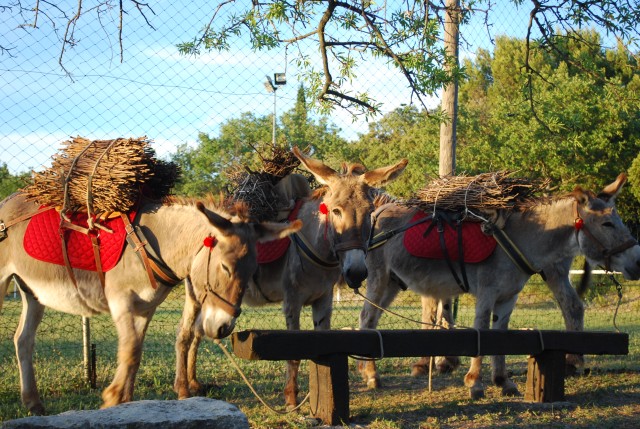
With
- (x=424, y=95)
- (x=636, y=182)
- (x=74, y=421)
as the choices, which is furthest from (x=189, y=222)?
(x=636, y=182)

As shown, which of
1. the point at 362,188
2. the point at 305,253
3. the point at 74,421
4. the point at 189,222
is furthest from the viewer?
the point at 305,253

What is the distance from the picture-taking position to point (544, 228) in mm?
7312

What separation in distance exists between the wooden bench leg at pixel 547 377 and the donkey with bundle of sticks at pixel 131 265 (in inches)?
115

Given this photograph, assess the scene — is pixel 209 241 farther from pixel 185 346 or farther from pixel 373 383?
pixel 373 383

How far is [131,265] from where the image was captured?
213 inches

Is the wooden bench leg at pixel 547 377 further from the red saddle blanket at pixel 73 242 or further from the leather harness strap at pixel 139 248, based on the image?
the red saddle blanket at pixel 73 242

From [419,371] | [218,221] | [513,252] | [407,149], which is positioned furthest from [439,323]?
[407,149]

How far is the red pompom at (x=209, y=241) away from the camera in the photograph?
4974 millimetres

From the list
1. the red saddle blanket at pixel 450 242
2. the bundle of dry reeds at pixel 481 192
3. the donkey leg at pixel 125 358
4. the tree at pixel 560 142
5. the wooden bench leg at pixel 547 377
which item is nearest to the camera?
the donkey leg at pixel 125 358

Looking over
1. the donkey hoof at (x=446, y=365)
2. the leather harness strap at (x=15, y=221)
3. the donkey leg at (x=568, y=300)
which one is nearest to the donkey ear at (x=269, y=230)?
the leather harness strap at (x=15, y=221)

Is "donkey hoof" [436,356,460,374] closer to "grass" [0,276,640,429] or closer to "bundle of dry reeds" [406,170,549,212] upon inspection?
"grass" [0,276,640,429]

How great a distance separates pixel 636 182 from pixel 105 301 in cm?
2434

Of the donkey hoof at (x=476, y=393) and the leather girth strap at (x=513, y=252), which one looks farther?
the leather girth strap at (x=513, y=252)

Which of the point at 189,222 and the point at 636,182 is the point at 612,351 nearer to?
the point at 189,222
